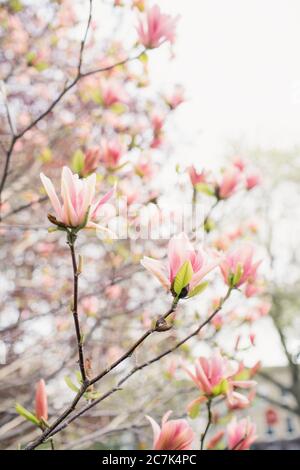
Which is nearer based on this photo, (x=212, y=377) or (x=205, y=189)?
(x=212, y=377)

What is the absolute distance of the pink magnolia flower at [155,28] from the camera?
2.01 m

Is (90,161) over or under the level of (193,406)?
over

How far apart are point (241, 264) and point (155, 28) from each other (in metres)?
1.29

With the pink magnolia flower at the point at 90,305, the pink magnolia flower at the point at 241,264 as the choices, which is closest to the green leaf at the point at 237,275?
the pink magnolia flower at the point at 241,264

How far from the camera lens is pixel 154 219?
257 centimetres

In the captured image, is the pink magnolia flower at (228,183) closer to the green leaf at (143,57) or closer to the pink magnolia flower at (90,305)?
the green leaf at (143,57)

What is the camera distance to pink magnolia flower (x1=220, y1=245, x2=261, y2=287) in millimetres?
1433

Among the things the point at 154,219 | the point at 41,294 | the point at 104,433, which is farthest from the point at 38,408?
the point at 41,294

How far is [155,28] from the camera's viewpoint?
79.4 inches

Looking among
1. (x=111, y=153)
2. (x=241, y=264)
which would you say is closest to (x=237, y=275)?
(x=241, y=264)

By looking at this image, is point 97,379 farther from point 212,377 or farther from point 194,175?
point 194,175

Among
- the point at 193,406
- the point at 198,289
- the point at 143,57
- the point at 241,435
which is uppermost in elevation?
the point at 143,57

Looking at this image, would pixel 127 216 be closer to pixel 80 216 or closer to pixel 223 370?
pixel 223 370

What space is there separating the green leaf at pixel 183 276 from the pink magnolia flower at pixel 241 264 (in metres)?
0.43
